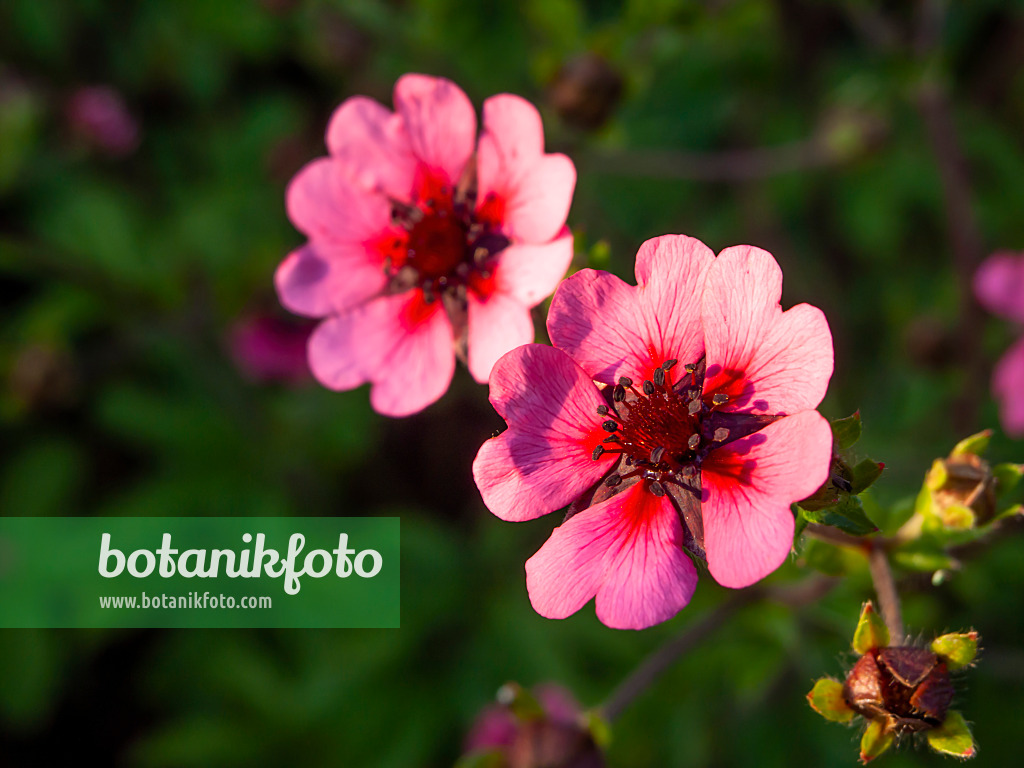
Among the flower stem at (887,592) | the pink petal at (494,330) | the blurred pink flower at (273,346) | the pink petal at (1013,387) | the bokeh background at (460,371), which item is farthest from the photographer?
the blurred pink flower at (273,346)

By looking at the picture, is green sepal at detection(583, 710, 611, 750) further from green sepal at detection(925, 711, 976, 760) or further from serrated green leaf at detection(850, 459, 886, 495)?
serrated green leaf at detection(850, 459, 886, 495)

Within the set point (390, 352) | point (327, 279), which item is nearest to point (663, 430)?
point (390, 352)

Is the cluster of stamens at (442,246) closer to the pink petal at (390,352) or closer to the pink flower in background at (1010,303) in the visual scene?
the pink petal at (390,352)

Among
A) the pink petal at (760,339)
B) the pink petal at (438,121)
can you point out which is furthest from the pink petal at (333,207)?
the pink petal at (760,339)

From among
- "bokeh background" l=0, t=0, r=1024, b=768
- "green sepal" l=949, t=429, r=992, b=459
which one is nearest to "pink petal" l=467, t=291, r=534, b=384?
"green sepal" l=949, t=429, r=992, b=459

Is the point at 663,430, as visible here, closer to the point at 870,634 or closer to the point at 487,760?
the point at 870,634

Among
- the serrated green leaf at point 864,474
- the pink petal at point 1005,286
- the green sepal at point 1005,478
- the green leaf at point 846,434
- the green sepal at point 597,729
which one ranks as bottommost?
the green sepal at point 597,729

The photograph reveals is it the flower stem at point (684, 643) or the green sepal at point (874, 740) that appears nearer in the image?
the green sepal at point (874, 740)

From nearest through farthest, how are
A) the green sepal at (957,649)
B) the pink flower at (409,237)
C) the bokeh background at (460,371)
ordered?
the green sepal at (957,649), the pink flower at (409,237), the bokeh background at (460,371)
